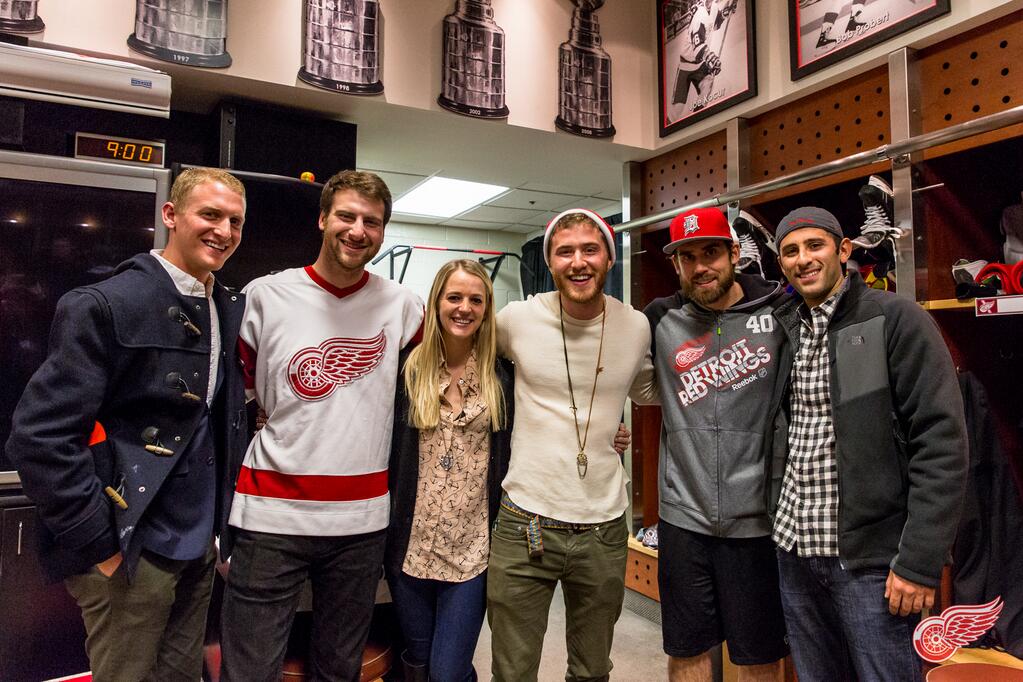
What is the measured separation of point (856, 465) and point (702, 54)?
2.49 m

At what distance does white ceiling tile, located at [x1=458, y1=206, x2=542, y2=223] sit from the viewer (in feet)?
19.0

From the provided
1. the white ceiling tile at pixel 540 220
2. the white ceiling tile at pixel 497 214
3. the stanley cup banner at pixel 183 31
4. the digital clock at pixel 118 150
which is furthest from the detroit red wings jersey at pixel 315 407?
the white ceiling tile at pixel 540 220

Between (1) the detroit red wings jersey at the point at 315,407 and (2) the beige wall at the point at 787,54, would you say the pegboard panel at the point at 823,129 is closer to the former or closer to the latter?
(2) the beige wall at the point at 787,54

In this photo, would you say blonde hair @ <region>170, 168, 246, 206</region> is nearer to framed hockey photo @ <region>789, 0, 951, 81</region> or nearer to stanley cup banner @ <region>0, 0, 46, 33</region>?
stanley cup banner @ <region>0, 0, 46, 33</region>

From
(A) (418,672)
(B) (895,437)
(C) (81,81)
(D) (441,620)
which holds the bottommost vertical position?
(A) (418,672)

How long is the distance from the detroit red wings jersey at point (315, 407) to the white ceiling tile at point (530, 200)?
3291 mm

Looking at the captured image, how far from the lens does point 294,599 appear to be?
177 centimetres

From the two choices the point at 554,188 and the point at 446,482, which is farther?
the point at 554,188

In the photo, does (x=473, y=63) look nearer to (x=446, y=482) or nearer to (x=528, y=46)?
(x=528, y=46)

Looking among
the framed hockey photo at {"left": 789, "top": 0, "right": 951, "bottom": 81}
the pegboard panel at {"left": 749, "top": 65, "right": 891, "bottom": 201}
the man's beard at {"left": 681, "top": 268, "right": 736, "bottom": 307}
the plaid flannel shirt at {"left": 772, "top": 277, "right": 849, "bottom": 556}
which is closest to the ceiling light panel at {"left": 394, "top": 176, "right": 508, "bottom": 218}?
the pegboard panel at {"left": 749, "top": 65, "right": 891, "bottom": 201}

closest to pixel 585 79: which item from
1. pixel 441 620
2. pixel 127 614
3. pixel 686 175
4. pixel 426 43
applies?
pixel 686 175

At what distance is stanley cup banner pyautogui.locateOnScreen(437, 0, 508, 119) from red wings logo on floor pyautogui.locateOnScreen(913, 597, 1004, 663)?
2760mm

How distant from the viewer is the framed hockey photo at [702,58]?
313 cm

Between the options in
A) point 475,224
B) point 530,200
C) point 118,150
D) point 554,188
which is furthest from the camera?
point 475,224
